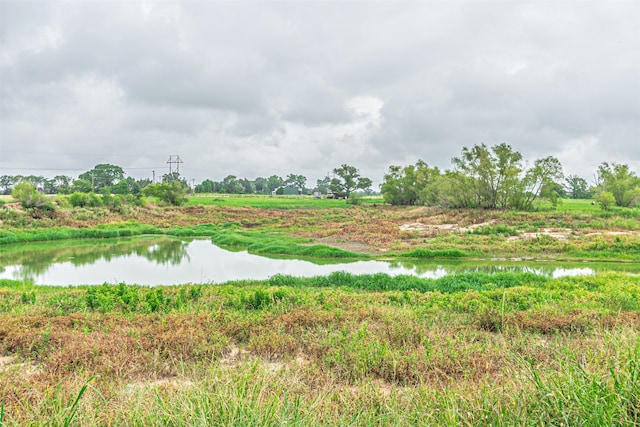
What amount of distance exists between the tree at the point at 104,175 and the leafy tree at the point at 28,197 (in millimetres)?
76221

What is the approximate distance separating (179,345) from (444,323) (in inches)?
185

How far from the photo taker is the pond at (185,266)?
16422 millimetres

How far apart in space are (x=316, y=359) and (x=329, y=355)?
0.21 m

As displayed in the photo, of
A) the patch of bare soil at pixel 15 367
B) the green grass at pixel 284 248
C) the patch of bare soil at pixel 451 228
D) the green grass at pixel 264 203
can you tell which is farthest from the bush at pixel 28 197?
the patch of bare soil at pixel 15 367

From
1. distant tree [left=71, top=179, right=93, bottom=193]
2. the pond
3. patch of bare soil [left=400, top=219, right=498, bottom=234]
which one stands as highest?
distant tree [left=71, top=179, right=93, bottom=193]

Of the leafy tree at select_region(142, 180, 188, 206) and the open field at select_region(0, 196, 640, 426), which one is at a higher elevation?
the leafy tree at select_region(142, 180, 188, 206)

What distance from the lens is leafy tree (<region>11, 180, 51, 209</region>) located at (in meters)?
34.7

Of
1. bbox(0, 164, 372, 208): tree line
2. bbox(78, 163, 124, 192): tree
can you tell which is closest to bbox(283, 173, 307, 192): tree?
bbox(0, 164, 372, 208): tree line

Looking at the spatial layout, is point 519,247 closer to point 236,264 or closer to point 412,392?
point 236,264

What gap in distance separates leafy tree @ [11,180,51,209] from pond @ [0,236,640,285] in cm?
1157

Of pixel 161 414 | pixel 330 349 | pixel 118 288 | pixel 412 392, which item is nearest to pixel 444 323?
pixel 330 349

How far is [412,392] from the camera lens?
411 cm

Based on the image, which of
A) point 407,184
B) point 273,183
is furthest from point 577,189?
point 273,183

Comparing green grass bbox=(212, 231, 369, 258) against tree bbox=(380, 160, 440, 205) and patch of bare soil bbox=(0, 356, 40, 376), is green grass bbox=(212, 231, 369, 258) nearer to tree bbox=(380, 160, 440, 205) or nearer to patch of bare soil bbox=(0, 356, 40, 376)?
patch of bare soil bbox=(0, 356, 40, 376)
